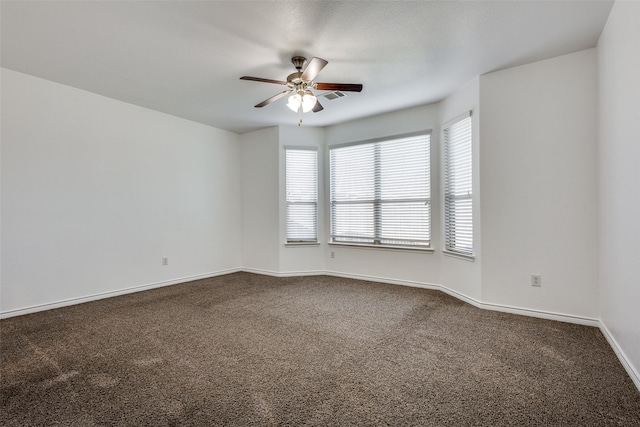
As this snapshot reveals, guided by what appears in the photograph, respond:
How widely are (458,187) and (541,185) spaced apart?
3.14ft

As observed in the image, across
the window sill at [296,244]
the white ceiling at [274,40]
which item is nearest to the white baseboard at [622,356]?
the white ceiling at [274,40]

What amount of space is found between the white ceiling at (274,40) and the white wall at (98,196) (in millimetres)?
446

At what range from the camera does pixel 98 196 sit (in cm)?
396

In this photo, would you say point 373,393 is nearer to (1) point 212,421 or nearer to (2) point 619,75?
(1) point 212,421

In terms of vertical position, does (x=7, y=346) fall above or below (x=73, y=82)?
below

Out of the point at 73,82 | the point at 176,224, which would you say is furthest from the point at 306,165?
the point at 73,82

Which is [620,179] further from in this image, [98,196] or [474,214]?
[98,196]

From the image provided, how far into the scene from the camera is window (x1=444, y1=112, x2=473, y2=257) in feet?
12.3

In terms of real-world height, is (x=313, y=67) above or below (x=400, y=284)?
above

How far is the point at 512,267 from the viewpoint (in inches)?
130

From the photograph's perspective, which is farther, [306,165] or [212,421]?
[306,165]

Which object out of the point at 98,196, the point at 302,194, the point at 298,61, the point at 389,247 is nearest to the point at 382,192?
the point at 389,247

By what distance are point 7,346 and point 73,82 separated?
2.87m

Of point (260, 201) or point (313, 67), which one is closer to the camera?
point (313, 67)
